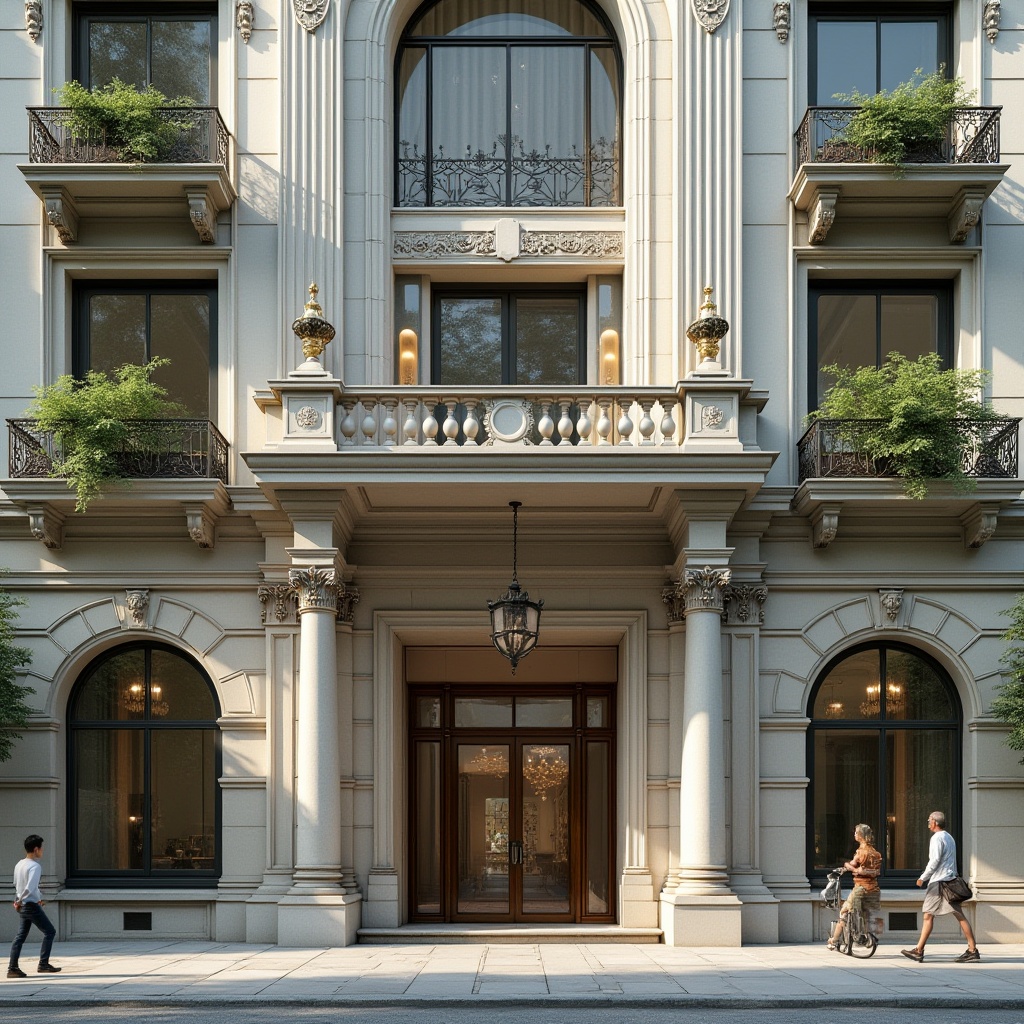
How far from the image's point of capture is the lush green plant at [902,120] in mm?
19062

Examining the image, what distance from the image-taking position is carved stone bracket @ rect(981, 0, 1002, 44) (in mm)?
20031

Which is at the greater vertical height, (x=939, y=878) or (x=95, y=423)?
(x=95, y=423)

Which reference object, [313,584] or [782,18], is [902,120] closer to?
[782,18]

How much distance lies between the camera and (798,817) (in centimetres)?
1891

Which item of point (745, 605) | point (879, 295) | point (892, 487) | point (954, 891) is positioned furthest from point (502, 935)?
point (879, 295)

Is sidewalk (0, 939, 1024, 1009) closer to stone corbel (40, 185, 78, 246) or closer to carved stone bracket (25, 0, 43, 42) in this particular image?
stone corbel (40, 185, 78, 246)

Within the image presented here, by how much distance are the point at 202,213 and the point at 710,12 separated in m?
7.99

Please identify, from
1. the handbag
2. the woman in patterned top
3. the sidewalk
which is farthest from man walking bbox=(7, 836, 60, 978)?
the handbag

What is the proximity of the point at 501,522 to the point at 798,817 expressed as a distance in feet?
19.2

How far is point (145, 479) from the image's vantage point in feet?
61.1

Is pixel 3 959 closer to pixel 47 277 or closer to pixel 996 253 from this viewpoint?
pixel 47 277

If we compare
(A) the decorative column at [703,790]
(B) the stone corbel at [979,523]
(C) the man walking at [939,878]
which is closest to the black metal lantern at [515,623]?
(A) the decorative column at [703,790]

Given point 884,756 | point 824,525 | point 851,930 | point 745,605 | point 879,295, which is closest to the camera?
point 851,930

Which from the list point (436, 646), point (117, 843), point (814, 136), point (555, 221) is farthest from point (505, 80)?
point (117, 843)
